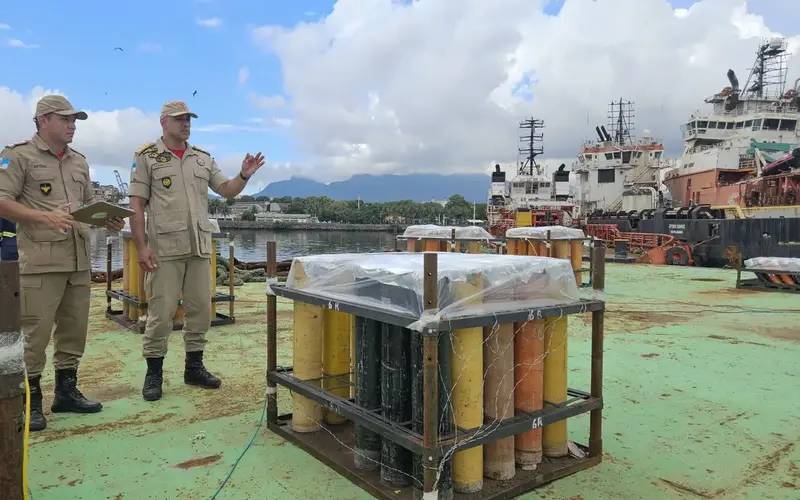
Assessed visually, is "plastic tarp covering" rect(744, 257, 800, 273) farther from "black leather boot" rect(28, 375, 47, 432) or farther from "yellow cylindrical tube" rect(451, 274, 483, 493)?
"black leather boot" rect(28, 375, 47, 432)

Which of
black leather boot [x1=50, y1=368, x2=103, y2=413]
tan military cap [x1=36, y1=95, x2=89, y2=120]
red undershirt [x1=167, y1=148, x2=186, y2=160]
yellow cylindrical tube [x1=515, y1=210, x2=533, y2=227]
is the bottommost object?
black leather boot [x1=50, y1=368, x2=103, y2=413]

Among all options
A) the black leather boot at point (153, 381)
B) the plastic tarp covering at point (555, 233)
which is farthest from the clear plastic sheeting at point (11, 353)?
the plastic tarp covering at point (555, 233)

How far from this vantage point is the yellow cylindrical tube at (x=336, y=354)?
3.00 meters

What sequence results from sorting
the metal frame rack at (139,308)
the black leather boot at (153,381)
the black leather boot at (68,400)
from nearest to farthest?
the black leather boot at (68,400)
the black leather boot at (153,381)
the metal frame rack at (139,308)

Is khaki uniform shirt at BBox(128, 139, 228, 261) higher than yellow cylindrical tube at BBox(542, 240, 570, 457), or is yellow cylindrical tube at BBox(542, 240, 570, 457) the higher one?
khaki uniform shirt at BBox(128, 139, 228, 261)

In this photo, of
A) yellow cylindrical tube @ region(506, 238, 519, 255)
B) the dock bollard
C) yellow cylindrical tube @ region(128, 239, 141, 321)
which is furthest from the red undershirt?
yellow cylindrical tube @ region(506, 238, 519, 255)

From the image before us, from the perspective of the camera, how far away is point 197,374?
378 centimetres

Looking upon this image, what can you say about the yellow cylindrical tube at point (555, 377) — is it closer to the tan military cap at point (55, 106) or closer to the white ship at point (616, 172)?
the tan military cap at point (55, 106)

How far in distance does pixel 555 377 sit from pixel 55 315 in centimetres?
279

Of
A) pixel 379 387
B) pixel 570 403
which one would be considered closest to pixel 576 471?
pixel 570 403

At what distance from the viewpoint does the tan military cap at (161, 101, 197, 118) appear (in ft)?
11.8

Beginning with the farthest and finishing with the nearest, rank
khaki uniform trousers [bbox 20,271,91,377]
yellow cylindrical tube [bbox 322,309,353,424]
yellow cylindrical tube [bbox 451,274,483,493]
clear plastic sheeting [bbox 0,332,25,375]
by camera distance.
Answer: khaki uniform trousers [bbox 20,271,91,377], yellow cylindrical tube [bbox 322,309,353,424], yellow cylindrical tube [bbox 451,274,483,493], clear plastic sheeting [bbox 0,332,25,375]

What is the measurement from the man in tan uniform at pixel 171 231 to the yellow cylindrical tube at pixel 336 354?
1118 millimetres

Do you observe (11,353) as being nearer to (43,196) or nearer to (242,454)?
(242,454)
